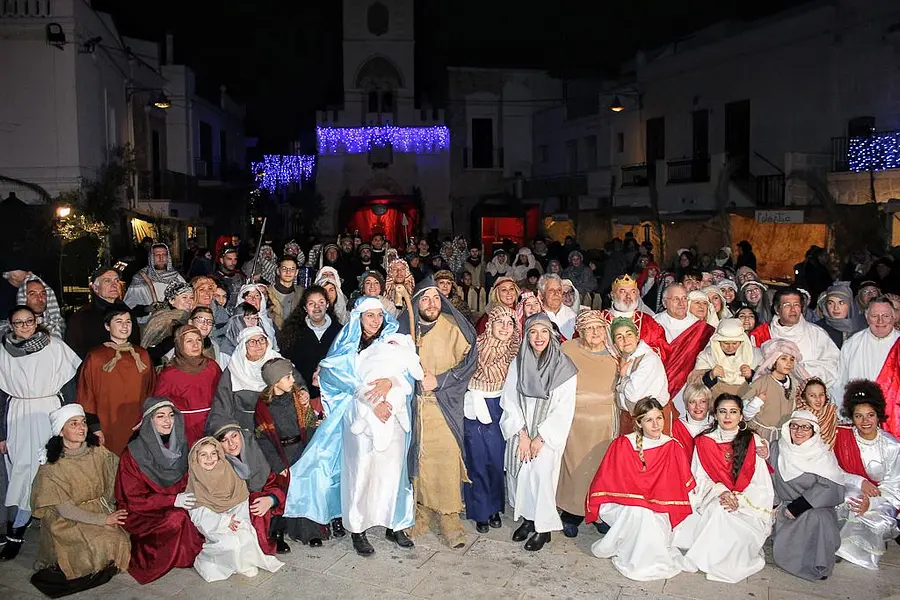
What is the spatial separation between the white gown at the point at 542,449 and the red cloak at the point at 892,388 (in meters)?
2.43

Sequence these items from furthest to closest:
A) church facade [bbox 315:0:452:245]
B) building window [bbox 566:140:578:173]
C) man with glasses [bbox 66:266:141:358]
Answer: church facade [bbox 315:0:452:245]
building window [bbox 566:140:578:173]
man with glasses [bbox 66:266:141:358]

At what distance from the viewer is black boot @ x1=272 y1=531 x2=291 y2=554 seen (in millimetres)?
5355

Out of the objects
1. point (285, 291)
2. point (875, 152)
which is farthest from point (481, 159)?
point (285, 291)

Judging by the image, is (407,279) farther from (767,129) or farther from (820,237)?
(767,129)

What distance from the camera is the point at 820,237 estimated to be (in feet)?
55.5

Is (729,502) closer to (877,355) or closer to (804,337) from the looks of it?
(804,337)

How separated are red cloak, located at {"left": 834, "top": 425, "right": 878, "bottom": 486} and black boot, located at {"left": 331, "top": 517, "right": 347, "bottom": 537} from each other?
3.46 m

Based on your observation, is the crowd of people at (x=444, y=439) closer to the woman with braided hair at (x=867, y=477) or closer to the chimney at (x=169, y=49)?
the woman with braided hair at (x=867, y=477)

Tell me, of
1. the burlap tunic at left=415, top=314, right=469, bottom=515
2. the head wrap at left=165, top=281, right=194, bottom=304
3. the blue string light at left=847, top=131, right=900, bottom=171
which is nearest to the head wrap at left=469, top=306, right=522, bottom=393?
the burlap tunic at left=415, top=314, right=469, bottom=515

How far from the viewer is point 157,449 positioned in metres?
5.02

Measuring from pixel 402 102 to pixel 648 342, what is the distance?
2570cm

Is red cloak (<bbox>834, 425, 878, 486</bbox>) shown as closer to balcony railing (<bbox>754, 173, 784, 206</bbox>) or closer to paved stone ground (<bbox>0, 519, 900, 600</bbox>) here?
paved stone ground (<bbox>0, 519, 900, 600</bbox>)

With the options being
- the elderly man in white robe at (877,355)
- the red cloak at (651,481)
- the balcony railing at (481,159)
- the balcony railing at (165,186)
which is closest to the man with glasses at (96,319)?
the red cloak at (651,481)

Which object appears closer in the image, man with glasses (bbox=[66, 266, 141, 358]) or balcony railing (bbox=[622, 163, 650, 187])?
man with glasses (bbox=[66, 266, 141, 358])
